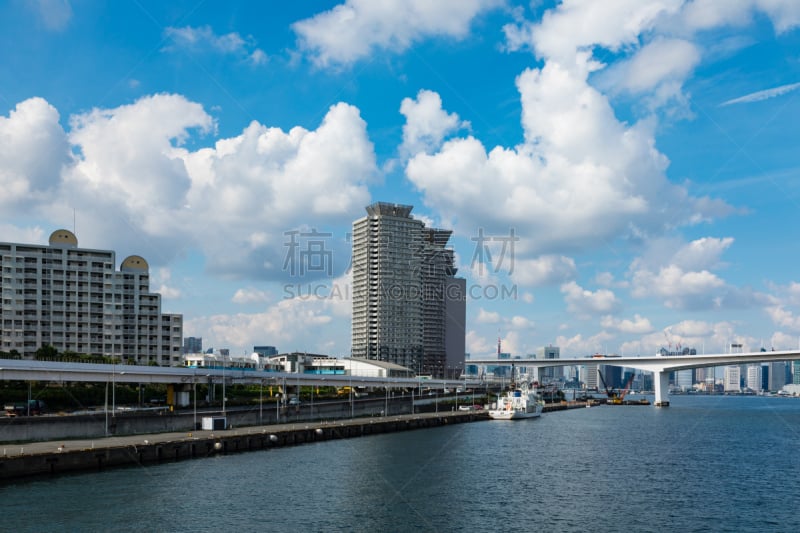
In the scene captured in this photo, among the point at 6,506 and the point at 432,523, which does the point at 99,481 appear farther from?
the point at 432,523

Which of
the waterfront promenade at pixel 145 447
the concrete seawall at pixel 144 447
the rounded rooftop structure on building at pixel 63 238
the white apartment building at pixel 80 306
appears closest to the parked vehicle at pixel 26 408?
the waterfront promenade at pixel 145 447

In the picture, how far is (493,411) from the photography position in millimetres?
151625

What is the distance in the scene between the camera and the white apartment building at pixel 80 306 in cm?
15088

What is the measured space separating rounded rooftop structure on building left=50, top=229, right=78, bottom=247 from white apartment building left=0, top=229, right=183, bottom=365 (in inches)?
8.2

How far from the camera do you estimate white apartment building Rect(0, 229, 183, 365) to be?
495ft

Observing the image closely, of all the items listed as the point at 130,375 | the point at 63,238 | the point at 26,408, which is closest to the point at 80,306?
the point at 63,238

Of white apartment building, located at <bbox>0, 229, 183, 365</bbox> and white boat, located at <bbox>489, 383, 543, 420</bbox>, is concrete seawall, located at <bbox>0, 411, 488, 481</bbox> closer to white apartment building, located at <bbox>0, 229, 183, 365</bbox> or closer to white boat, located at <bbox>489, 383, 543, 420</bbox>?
white boat, located at <bbox>489, 383, 543, 420</bbox>

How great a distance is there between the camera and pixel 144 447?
219ft

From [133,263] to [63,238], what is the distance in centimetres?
1635

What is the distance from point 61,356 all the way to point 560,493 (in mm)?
103149

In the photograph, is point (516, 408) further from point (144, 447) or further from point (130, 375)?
point (144, 447)

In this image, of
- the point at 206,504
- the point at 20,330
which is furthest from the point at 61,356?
the point at 206,504

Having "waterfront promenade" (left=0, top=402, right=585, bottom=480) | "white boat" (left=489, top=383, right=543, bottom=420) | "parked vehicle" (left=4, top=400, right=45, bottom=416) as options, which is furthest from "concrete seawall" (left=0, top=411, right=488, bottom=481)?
"white boat" (left=489, top=383, right=543, bottom=420)

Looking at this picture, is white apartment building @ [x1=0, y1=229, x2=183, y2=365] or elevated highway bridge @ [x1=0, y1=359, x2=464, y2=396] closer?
elevated highway bridge @ [x1=0, y1=359, x2=464, y2=396]
